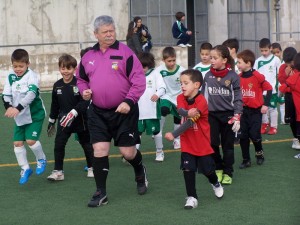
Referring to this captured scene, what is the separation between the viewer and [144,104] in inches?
451

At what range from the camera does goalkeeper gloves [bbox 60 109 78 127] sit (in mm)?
9680

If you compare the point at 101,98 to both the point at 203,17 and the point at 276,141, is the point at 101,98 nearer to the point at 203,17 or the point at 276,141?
the point at 276,141

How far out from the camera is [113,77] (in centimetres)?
873

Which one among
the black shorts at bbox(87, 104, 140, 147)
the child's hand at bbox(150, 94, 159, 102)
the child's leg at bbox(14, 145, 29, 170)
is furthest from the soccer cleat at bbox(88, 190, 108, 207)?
the child's hand at bbox(150, 94, 159, 102)

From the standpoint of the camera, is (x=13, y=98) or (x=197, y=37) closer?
(x=13, y=98)

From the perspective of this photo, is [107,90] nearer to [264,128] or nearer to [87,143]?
[87,143]

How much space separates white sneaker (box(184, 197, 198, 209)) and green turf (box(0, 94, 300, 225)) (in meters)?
0.05

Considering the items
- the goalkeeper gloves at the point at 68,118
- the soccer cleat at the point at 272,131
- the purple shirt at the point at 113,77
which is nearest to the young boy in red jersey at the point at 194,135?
the purple shirt at the point at 113,77

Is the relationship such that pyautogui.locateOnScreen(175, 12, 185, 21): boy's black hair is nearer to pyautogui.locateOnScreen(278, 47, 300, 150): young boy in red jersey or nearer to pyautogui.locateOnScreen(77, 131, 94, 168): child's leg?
pyautogui.locateOnScreen(278, 47, 300, 150): young boy in red jersey

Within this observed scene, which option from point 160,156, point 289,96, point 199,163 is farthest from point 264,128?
point 199,163

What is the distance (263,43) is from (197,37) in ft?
38.8

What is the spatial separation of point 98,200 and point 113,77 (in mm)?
1271

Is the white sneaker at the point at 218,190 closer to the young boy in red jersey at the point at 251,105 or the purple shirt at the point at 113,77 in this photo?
the purple shirt at the point at 113,77

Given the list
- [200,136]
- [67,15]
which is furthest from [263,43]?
[67,15]
